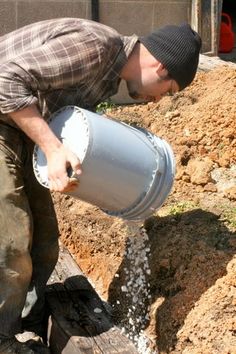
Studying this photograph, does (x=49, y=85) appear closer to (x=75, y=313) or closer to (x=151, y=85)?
(x=151, y=85)

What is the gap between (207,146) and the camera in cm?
416

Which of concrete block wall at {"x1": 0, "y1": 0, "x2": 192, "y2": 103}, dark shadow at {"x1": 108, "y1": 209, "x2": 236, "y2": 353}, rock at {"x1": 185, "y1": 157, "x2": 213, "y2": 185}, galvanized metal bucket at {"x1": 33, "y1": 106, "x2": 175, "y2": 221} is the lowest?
dark shadow at {"x1": 108, "y1": 209, "x2": 236, "y2": 353}

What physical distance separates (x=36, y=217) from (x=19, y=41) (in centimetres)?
90

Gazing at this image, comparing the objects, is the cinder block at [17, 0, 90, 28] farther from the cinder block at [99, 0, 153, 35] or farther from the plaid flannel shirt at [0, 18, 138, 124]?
the plaid flannel shirt at [0, 18, 138, 124]

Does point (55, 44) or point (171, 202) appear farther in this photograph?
point (171, 202)

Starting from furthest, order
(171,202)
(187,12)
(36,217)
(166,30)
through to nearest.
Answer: (187,12), (171,202), (36,217), (166,30)

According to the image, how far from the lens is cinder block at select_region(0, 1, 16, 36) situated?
611 cm

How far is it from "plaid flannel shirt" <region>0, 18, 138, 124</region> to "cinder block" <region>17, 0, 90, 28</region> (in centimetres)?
343

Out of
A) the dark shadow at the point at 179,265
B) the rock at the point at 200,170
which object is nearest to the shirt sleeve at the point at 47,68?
the dark shadow at the point at 179,265

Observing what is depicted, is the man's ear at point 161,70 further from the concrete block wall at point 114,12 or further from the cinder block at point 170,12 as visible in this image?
the cinder block at point 170,12

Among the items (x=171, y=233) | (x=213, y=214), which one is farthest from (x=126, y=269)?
(x=213, y=214)

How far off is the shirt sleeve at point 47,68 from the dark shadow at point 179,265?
1082mm

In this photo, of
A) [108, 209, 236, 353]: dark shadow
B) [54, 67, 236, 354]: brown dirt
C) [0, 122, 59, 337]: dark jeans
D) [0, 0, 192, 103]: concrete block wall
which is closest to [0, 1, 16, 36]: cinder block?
[0, 0, 192, 103]: concrete block wall

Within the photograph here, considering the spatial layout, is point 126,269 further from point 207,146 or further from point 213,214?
point 207,146
